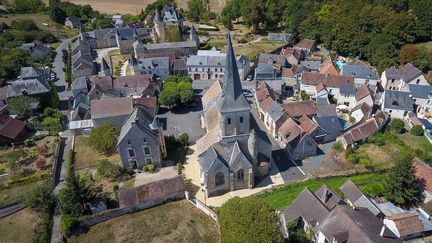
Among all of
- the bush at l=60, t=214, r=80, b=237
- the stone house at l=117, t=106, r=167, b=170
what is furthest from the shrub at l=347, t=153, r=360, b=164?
the bush at l=60, t=214, r=80, b=237

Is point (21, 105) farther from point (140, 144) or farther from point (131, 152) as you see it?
point (140, 144)

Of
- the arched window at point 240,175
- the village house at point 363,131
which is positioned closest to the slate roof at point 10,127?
the arched window at point 240,175

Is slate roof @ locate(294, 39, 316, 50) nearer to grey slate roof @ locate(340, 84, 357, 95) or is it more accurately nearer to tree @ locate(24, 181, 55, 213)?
grey slate roof @ locate(340, 84, 357, 95)

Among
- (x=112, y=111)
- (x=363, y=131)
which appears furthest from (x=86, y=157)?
(x=363, y=131)

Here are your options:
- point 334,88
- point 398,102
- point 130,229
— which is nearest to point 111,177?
point 130,229

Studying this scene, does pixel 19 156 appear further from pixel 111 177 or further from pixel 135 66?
pixel 135 66

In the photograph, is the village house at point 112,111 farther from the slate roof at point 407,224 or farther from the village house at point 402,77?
the village house at point 402,77
